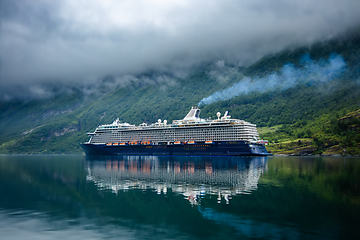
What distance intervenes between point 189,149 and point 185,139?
10.9 meters

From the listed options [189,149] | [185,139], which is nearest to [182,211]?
[189,149]

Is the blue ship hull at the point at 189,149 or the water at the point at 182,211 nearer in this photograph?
the water at the point at 182,211

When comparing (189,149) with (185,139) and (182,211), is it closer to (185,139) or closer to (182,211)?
(185,139)

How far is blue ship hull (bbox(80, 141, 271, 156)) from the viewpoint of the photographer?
133613 mm

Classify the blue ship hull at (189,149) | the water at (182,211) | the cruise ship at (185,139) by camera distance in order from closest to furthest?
the water at (182,211) < the blue ship hull at (189,149) < the cruise ship at (185,139)

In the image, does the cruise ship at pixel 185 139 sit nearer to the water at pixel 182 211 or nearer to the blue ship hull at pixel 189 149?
the blue ship hull at pixel 189 149

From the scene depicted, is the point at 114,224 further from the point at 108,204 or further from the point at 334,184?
the point at 334,184

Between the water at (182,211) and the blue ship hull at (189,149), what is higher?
the blue ship hull at (189,149)

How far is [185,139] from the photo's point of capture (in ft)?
523

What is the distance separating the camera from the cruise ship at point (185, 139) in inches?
5428

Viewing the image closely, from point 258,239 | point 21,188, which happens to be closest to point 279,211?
point 258,239

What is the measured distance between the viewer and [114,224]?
2330 cm

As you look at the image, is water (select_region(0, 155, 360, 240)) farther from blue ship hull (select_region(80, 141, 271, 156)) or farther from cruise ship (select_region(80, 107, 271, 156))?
cruise ship (select_region(80, 107, 271, 156))

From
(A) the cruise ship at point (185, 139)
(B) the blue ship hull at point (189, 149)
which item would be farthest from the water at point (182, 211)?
(A) the cruise ship at point (185, 139)
